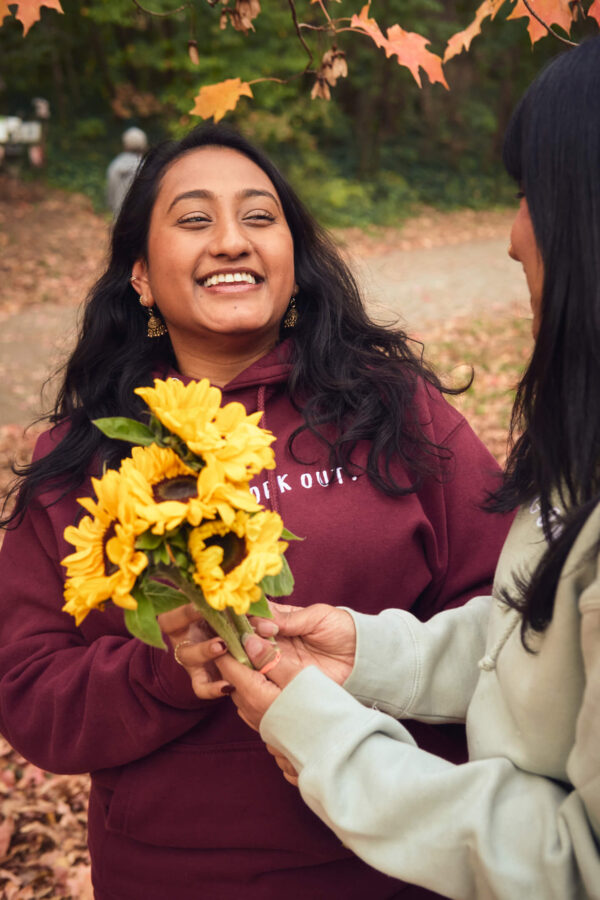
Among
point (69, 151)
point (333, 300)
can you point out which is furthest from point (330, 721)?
point (69, 151)

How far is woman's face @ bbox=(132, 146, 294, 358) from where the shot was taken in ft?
7.82

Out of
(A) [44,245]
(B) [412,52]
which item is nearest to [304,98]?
(A) [44,245]

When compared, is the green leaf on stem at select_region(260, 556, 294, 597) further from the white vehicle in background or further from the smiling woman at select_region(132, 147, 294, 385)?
the white vehicle in background

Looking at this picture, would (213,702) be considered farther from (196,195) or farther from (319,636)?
(196,195)

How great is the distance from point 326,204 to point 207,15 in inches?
205

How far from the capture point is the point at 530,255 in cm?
147

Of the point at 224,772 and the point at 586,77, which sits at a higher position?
the point at 586,77

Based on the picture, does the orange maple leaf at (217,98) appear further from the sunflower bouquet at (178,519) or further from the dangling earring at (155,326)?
the sunflower bouquet at (178,519)

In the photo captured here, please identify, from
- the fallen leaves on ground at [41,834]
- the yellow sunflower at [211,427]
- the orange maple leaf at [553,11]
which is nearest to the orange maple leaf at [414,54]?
the orange maple leaf at [553,11]

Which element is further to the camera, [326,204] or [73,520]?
[326,204]

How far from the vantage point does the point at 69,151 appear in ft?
68.6

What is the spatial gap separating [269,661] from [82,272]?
13.7m

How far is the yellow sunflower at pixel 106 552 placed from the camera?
4.39 feet

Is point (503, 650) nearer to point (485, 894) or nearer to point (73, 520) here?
point (485, 894)
